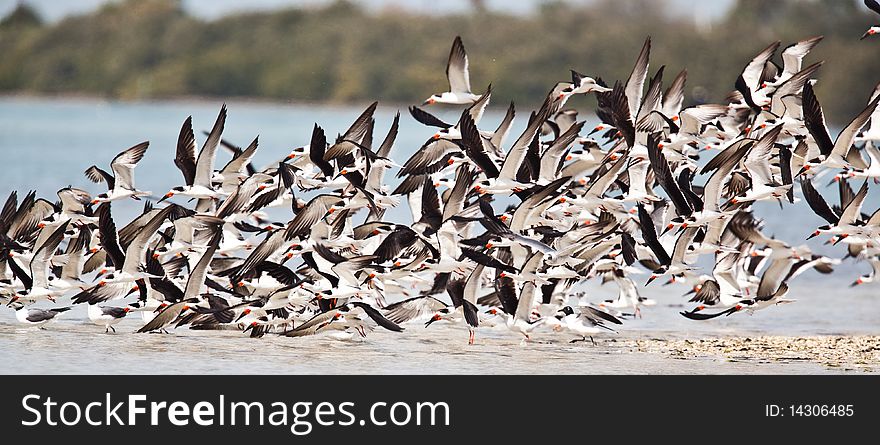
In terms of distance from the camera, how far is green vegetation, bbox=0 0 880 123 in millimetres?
50281

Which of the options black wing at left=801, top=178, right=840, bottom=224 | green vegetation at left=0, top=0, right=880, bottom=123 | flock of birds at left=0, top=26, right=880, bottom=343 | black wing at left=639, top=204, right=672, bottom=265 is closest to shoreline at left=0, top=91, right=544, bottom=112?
green vegetation at left=0, top=0, right=880, bottom=123

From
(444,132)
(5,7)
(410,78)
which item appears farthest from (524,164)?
(5,7)

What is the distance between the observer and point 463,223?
1286 cm

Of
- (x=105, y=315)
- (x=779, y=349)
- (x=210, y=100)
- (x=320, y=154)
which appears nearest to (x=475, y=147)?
(x=320, y=154)

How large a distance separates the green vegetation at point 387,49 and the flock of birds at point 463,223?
114ft

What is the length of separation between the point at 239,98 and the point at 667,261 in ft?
166

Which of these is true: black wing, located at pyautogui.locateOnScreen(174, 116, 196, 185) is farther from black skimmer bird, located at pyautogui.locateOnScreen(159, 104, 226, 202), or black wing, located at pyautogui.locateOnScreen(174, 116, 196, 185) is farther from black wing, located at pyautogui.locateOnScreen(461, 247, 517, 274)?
black wing, located at pyautogui.locateOnScreen(461, 247, 517, 274)

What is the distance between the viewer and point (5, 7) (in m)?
68.6

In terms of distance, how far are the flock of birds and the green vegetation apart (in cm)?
3478

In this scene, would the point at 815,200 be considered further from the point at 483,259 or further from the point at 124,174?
the point at 124,174

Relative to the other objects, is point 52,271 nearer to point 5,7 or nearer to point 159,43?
point 159,43

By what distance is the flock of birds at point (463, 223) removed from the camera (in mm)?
12664

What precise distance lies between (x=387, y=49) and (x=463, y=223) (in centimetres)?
4670

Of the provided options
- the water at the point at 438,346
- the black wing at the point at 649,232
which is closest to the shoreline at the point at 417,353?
the water at the point at 438,346
